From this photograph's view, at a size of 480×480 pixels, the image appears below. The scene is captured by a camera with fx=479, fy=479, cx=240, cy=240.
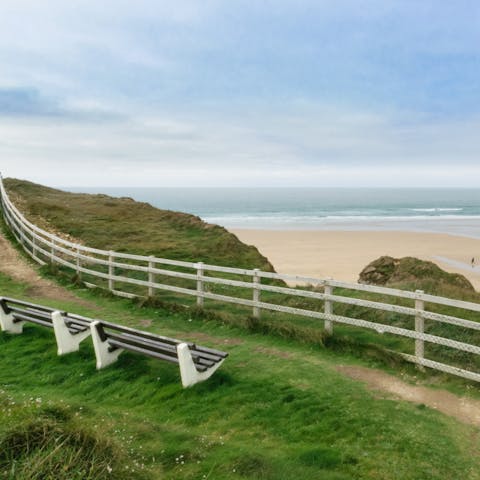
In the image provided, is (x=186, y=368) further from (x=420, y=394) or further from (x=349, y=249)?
(x=349, y=249)

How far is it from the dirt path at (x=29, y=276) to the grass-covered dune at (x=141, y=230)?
8.28 ft

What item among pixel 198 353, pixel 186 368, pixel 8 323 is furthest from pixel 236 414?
pixel 8 323

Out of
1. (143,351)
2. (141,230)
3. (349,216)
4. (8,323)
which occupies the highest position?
(141,230)

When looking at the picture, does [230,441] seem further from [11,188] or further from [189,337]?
[11,188]

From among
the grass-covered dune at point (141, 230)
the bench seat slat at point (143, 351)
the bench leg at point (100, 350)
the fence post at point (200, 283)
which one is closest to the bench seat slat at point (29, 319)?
the bench leg at point (100, 350)

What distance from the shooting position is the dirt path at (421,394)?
5844 mm

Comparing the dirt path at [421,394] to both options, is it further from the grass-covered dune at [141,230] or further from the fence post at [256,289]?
the grass-covered dune at [141,230]

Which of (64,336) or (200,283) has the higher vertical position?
(200,283)

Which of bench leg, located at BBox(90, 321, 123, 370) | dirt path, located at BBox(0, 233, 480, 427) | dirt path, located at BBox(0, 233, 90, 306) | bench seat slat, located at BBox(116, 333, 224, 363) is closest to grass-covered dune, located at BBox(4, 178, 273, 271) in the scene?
dirt path, located at BBox(0, 233, 90, 306)

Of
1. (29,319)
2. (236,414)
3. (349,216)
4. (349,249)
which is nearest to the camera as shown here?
(236,414)

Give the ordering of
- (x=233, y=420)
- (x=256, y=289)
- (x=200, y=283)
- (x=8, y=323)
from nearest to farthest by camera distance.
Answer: (x=233, y=420)
(x=8, y=323)
(x=256, y=289)
(x=200, y=283)

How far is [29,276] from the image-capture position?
1471cm

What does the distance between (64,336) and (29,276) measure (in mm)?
7630

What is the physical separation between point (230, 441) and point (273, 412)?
0.85 m
